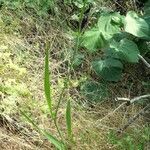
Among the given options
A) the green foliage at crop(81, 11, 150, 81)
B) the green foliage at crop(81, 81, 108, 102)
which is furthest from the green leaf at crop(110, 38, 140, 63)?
the green foliage at crop(81, 81, 108, 102)

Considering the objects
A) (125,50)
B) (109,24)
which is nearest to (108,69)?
(125,50)

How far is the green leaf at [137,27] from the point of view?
2.77 m

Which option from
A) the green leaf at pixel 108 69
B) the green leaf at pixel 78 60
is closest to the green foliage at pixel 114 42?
the green leaf at pixel 108 69

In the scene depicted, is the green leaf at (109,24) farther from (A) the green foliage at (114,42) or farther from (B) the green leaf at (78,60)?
(B) the green leaf at (78,60)

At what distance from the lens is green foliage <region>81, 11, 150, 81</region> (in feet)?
8.96

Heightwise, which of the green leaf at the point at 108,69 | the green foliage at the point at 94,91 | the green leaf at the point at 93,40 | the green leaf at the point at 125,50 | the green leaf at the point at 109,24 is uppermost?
the green leaf at the point at 109,24

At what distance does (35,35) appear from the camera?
299 centimetres

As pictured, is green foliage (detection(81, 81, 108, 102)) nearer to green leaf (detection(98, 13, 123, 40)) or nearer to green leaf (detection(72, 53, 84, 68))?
green leaf (detection(72, 53, 84, 68))

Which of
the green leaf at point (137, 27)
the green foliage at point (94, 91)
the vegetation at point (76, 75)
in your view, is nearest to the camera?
the vegetation at point (76, 75)

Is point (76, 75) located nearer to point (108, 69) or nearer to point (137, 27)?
point (108, 69)

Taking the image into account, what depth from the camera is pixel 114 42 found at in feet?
9.06

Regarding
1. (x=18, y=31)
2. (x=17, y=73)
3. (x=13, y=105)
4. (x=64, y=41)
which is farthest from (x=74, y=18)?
(x=13, y=105)

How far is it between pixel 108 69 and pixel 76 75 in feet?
0.72

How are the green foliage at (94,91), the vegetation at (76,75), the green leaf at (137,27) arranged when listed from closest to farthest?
the vegetation at (76,75) < the green foliage at (94,91) < the green leaf at (137,27)
